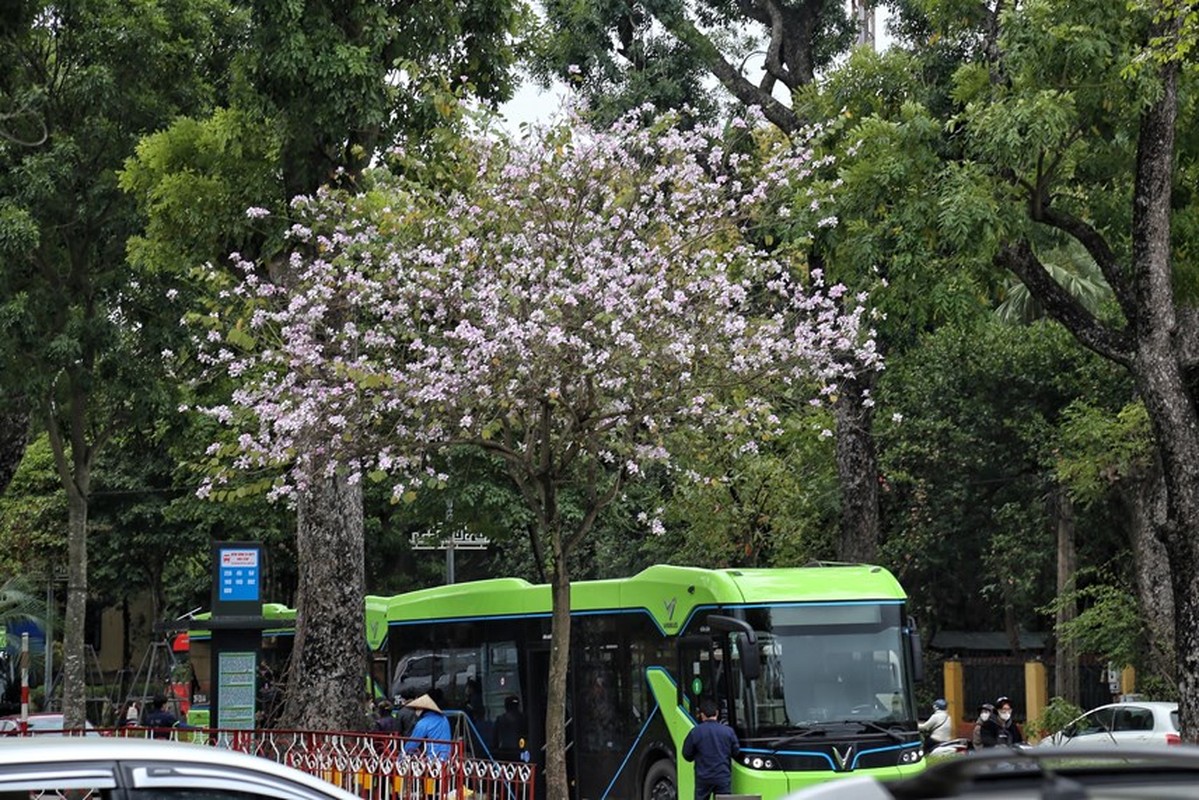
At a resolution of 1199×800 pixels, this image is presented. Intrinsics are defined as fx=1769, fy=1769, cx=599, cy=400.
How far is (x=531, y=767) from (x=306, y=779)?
32.3 feet

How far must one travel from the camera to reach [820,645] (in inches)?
747

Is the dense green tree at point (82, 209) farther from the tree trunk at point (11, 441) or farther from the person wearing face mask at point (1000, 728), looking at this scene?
the person wearing face mask at point (1000, 728)

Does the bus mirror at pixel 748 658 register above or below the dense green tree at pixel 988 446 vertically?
below

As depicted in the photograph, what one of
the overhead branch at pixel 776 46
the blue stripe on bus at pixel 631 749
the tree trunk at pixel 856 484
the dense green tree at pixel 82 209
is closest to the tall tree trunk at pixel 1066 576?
the tree trunk at pixel 856 484

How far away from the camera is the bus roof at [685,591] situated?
19219 mm

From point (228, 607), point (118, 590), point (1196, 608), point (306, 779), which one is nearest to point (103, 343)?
point (228, 607)

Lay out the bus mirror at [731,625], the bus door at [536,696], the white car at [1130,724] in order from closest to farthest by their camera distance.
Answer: the bus mirror at [731,625] → the bus door at [536,696] → the white car at [1130,724]

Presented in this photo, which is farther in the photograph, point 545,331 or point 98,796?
point 545,331

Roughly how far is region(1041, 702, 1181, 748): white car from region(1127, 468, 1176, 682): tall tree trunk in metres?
1.37

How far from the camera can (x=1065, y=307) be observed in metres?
19.6

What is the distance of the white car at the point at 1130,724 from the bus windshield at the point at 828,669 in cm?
683

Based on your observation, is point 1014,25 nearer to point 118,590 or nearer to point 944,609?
point 944,609

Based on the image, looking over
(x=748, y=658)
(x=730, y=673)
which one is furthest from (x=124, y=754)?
(x=730, y=673)

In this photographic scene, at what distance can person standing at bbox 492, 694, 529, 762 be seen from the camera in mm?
22703
